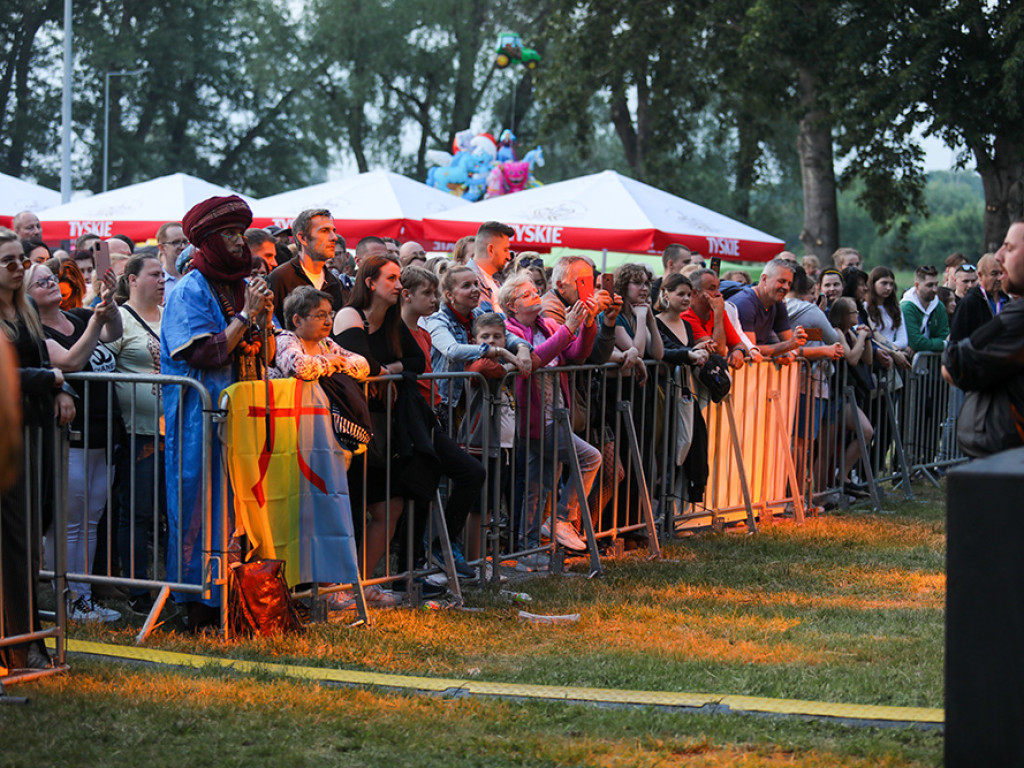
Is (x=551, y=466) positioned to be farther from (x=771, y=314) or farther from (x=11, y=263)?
(x=11, y=263)

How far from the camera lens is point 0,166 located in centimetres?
5094

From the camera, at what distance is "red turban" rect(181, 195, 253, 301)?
708 cm

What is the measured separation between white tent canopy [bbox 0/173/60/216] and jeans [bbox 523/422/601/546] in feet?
35.4

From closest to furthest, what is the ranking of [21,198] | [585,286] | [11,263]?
[11,263] < [585,286] < [21,198]

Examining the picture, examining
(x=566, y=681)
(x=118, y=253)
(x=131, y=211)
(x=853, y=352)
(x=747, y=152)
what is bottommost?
(x=566, y=681)

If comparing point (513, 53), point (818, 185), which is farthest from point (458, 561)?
point (513, 53)

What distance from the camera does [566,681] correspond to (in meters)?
6.23

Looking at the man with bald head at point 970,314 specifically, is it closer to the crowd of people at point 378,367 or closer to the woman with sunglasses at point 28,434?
the crowd of people at point 378,367

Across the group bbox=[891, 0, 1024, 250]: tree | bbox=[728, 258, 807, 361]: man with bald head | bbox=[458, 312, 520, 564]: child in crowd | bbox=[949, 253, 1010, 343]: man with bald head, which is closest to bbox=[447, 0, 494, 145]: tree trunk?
bbox=[891, 0, 1024, 250]: tree

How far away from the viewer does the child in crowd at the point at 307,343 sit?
282 inches

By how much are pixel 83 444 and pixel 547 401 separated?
121 inches

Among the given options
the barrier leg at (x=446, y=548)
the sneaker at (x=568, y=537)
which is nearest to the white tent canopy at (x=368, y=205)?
the sneaker at (x=568, y=537)

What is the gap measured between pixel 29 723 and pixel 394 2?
156 ft

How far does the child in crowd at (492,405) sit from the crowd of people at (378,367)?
0.02 m
